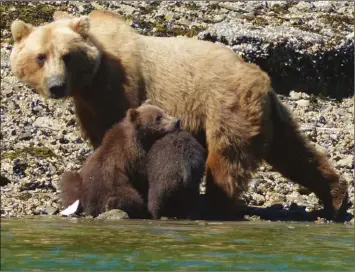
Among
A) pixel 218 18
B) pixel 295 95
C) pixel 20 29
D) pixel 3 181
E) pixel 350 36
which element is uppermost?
pixel 218 18

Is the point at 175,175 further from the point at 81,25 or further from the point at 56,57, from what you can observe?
the point at 81,25

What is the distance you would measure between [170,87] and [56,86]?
1194 mm

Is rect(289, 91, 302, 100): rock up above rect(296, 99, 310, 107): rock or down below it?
above

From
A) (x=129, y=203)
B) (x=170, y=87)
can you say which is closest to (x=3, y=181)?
(x=129, y=203)

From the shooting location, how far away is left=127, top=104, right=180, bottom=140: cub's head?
1123cm

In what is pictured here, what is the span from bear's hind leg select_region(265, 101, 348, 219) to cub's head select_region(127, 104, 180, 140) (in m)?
1.20

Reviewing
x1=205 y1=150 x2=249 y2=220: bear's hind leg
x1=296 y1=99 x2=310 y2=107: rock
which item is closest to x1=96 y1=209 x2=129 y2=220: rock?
x1=205 y1=150 x2=249 y2=220: bear's hind leg

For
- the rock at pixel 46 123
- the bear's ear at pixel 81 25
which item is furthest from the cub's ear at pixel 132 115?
the rock at pixel 46 123

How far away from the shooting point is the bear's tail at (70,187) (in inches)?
432

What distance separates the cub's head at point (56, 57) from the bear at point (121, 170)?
579 millimetres

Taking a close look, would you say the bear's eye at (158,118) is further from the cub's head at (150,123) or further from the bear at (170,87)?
the bear at (170,87)

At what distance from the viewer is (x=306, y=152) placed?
1204cm

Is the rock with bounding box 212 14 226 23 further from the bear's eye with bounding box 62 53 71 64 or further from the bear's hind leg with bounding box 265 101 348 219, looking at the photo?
the bear's eye with bounding box 62 53 71 64

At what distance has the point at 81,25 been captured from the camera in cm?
1136
